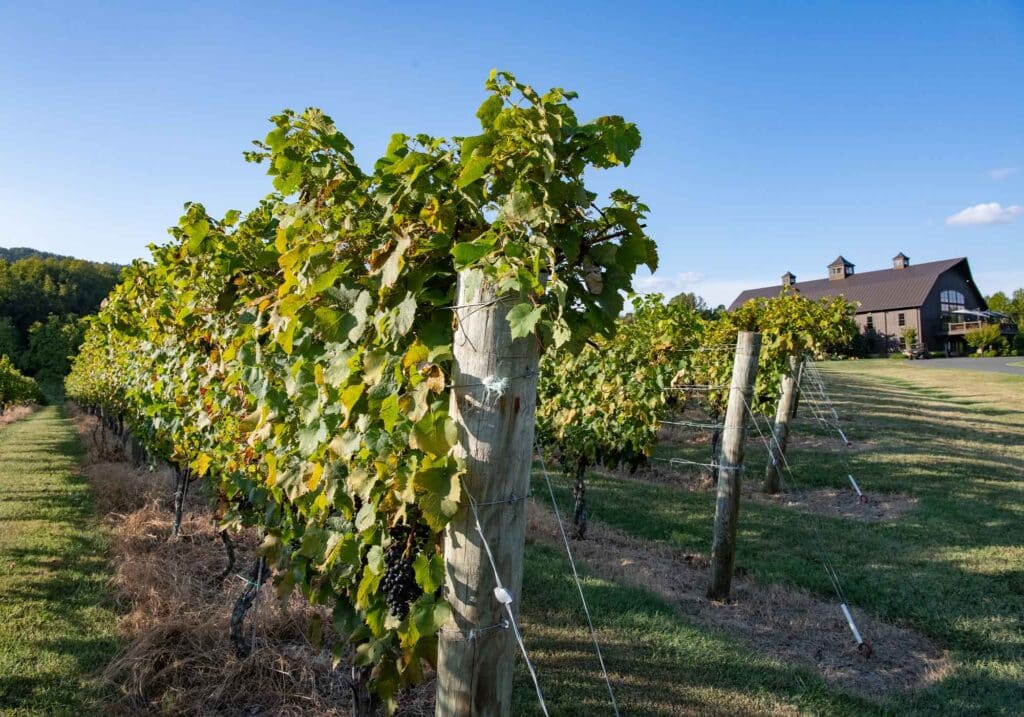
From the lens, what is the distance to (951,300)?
47031 millimetres

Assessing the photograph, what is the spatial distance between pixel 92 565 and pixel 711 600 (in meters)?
5.28

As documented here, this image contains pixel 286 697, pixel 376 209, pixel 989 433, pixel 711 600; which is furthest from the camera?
pixel 989 433

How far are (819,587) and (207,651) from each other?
4.75 metres

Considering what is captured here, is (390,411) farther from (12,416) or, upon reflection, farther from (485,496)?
(12,416)

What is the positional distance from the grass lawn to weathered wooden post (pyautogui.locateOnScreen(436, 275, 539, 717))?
200 cm

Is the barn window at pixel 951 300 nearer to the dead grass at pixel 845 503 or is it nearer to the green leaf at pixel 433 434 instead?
the dead grass at pixel 845 503

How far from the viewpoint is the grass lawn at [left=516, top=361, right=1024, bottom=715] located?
140 inches

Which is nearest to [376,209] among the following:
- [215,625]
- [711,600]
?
[215,625]

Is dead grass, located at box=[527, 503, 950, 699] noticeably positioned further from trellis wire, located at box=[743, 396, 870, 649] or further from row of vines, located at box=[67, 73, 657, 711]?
row of vines, located at box=[67, 73, 657, 711]

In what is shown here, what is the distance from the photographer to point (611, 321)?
1780mm

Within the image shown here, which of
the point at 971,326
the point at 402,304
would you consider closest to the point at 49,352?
the point at 402,304

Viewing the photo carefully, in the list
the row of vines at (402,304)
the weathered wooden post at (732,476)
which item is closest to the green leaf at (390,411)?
the row of vines at (402,304)

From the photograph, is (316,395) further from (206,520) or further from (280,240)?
(206,520)

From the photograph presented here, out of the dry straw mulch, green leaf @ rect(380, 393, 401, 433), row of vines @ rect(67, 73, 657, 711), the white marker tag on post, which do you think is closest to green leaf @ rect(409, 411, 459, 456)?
row of vines @ rect(67, 73, 657, 711)
